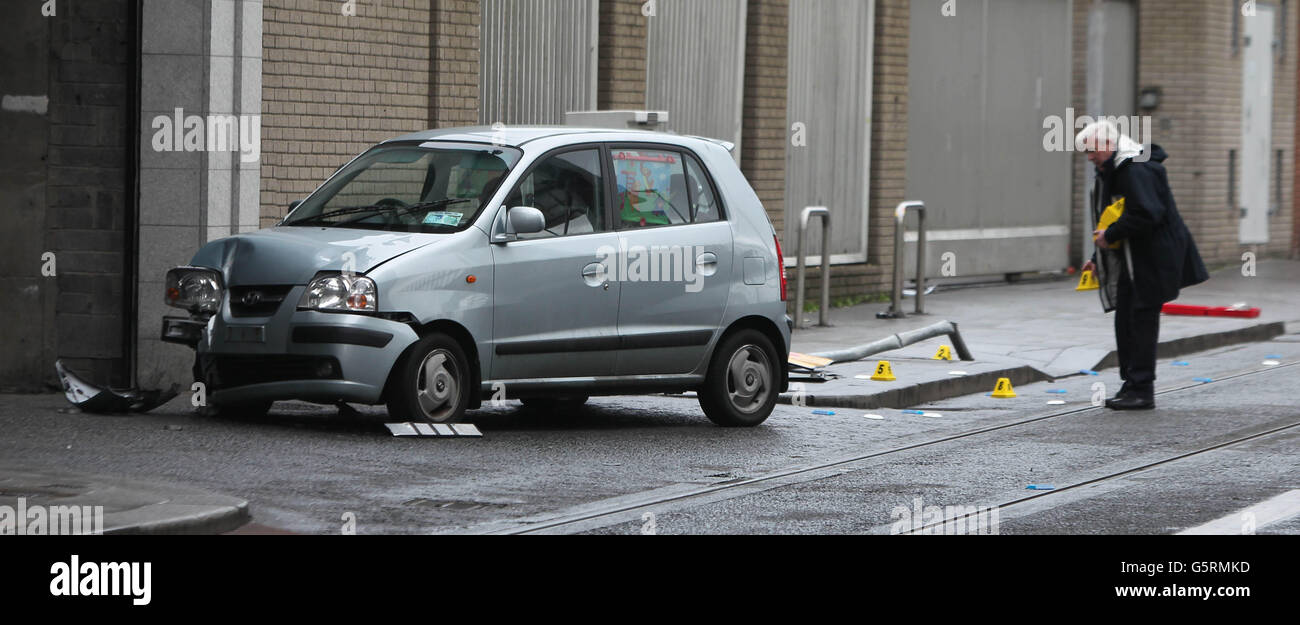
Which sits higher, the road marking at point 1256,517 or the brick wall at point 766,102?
the brick wall at point 766,102

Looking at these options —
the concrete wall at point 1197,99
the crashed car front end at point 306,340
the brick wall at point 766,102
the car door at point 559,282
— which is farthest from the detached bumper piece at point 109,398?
the concrete wall at point 1197,99

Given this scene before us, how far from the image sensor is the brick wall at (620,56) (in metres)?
15.9

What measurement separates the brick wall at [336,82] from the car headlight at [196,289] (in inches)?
111

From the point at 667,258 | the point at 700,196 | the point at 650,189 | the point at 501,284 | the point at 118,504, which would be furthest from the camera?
the point at 700,196

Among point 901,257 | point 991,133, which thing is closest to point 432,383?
point 901,257

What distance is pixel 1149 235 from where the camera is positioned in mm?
11828

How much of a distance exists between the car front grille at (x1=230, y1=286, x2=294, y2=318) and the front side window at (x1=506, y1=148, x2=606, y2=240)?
1320mm

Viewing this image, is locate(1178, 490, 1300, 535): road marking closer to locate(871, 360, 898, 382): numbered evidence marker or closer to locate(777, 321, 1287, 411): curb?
locate(777, 321, 1287, 411): curb

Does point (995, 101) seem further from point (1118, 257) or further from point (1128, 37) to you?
point (1118, 257)

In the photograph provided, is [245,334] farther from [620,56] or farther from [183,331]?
[620,56]

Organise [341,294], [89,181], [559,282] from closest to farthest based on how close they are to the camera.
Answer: [341,294], [559,282], [89,181]

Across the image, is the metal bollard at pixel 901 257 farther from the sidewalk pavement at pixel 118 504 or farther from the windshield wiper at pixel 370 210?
the sidewalk pavement at pixel 118 504

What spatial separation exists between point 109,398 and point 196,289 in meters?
1.04

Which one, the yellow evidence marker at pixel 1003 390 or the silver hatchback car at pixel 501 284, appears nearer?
the silver hatchback car at pixel 501 284
